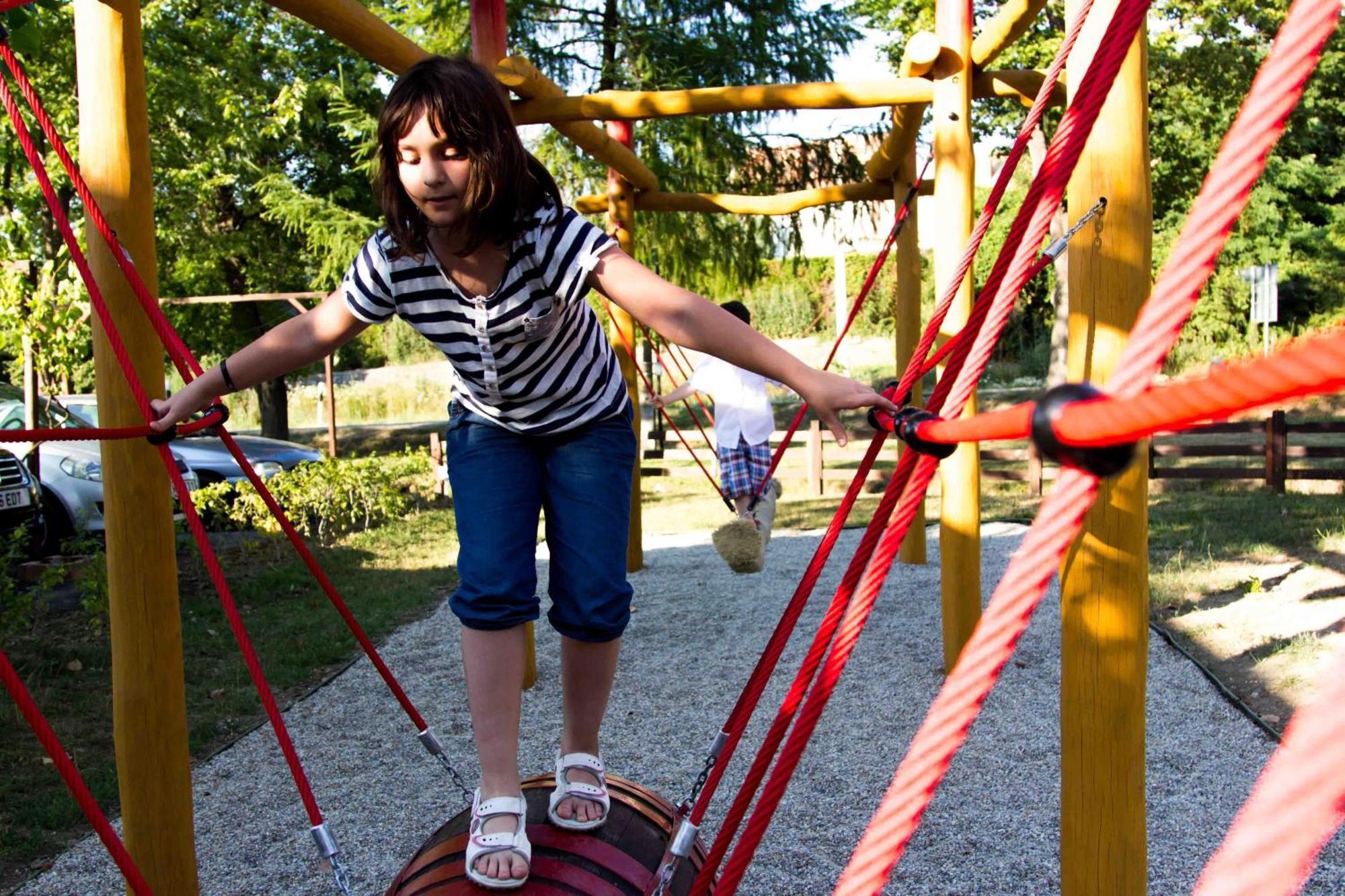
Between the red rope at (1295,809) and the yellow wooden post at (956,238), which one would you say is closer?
the red rope at (1295,809)

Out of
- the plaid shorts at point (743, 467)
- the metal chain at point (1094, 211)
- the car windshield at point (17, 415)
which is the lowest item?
Result: the plaid shorts at point (743, 467)

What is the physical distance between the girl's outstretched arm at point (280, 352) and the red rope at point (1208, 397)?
1531mm

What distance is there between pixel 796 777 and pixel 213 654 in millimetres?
3123

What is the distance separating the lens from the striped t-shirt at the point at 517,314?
2.14m

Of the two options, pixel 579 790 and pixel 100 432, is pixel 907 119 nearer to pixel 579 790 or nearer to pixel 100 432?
pixel 579 790

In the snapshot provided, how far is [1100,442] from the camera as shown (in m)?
0.90

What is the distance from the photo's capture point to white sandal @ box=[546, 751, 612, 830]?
87.6 inches

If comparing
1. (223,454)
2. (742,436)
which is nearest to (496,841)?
(742,436)

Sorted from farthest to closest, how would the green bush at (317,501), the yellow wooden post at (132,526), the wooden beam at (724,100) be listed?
the green bush at (317,501)
the wooden beam at (724,100)
the yellow wooden post at (132,526)

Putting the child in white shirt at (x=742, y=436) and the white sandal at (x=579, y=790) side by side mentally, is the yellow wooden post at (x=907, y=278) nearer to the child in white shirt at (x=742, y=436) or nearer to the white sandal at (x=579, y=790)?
the child in white shirt at (x=742, y=436)

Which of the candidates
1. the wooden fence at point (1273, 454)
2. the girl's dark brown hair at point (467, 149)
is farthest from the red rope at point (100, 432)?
the wooden fence at point (1273, 454)

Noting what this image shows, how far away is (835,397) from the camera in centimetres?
170

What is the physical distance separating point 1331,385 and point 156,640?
238 cm

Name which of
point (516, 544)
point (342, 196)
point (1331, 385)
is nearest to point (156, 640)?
point (516, 544)
